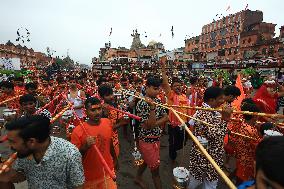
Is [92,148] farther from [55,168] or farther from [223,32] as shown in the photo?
[223,32]

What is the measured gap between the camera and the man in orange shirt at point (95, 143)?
3599 mm

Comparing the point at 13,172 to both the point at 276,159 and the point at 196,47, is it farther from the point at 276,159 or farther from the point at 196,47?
the point at 196,47

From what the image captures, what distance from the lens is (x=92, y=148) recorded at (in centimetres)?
362

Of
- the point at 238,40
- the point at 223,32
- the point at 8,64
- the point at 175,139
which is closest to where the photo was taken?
the point at 175,139

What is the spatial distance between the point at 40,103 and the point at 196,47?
84.5 metres

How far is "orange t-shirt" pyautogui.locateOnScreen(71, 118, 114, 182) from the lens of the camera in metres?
3.60

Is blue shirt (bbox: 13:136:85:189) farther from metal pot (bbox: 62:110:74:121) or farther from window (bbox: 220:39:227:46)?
window (bbox: 220:39:227:46)

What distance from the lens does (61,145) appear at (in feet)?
9.13

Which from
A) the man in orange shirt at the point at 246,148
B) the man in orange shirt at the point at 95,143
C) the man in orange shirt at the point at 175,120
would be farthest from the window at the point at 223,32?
the man in orange shirt at the point at 95,143

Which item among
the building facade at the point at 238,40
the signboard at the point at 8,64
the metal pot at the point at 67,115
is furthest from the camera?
the building facade at the point at 238,40

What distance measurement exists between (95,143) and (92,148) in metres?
0.15

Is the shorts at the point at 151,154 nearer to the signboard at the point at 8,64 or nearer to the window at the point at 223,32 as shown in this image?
the signboard at the point at 8,64

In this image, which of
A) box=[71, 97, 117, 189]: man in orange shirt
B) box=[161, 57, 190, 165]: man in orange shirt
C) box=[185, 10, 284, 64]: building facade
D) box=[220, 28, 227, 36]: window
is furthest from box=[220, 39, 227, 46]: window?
box=[71, 97, 117, 189]: man in orange shirt

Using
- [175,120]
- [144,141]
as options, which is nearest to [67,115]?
[144,141]
